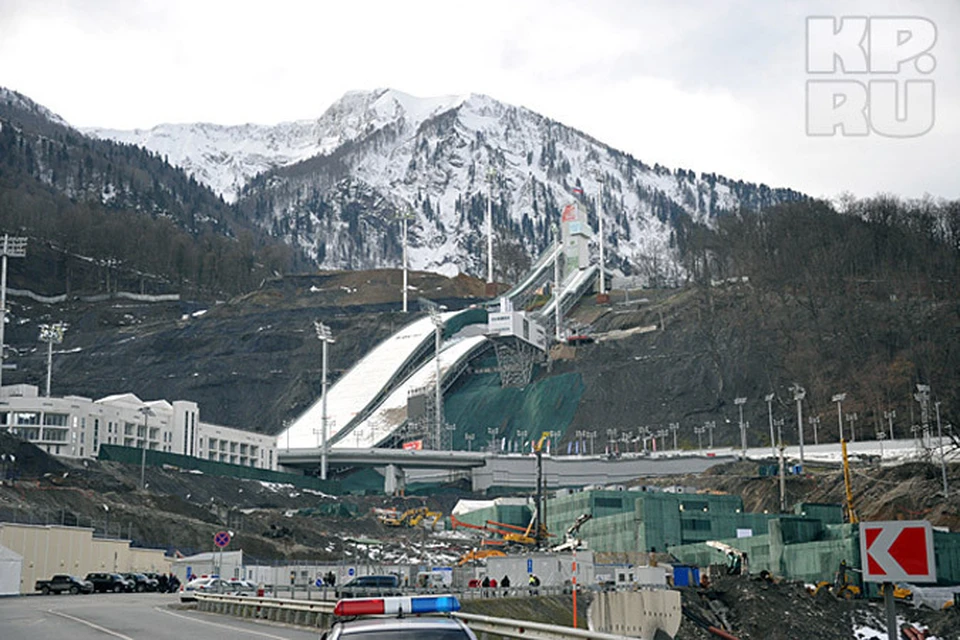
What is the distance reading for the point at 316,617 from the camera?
108 ft

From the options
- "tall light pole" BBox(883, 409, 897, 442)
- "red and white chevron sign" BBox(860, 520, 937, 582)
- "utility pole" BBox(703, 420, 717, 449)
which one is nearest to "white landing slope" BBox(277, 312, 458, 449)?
"utility pole" BBox(703, 420, 717, 449)

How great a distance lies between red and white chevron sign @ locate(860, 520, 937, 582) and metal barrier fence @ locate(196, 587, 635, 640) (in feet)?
17.6

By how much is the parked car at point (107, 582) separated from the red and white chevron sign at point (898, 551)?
4954 centimetres

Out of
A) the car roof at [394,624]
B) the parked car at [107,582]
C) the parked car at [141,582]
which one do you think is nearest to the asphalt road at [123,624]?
the parked car at [107,582]

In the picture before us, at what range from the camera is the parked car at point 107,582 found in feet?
178

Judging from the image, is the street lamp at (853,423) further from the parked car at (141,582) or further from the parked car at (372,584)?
the parked car at (372,584)

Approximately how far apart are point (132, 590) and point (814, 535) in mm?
48161

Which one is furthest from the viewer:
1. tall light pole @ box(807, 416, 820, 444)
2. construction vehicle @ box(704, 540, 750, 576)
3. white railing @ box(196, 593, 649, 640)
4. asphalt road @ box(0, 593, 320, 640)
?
tall light pole @ box(807, 416, 820, 444)

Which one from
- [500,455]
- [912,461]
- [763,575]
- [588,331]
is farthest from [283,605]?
[588,331]

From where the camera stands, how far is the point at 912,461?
99.8m

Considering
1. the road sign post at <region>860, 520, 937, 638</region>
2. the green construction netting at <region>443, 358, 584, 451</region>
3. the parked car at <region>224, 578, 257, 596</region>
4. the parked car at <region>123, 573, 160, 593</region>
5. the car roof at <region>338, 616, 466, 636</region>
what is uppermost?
the green construction netting at <region>443, 358, 584, 451</region>

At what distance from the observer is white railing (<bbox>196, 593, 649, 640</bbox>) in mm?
17656

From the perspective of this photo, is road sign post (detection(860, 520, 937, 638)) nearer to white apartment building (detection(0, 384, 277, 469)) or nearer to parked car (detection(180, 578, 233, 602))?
parked car (detection(180, 578, 233, 602))

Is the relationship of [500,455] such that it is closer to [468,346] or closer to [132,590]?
[468,346]
